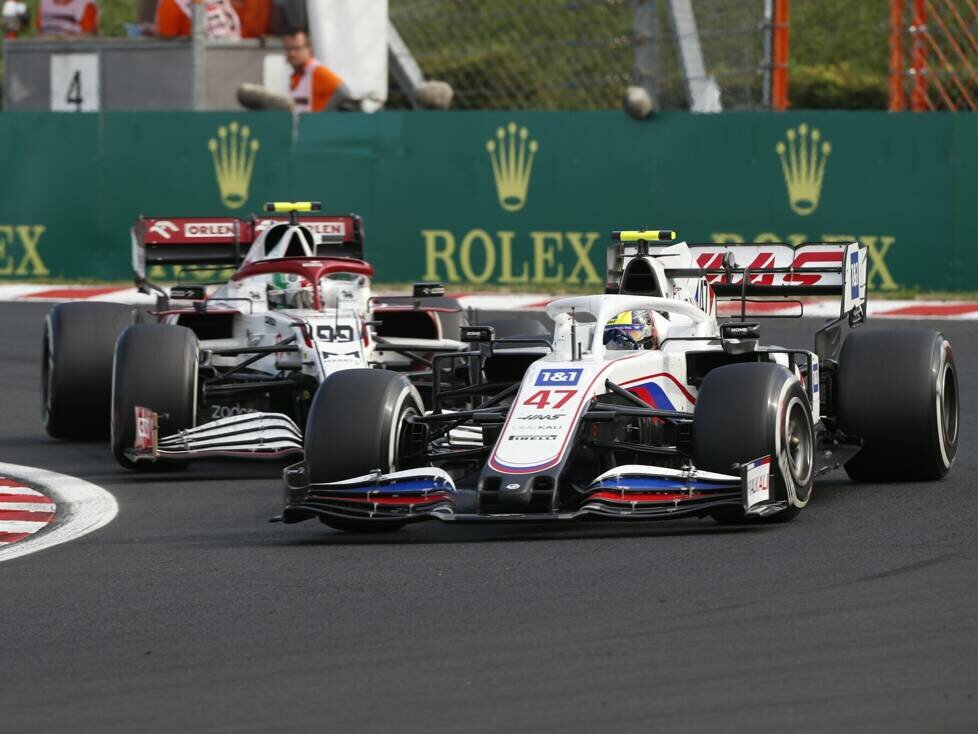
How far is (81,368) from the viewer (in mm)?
12359

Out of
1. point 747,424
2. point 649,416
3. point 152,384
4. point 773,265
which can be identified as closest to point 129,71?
point 152,384

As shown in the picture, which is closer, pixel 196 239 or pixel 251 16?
pixel 196 239

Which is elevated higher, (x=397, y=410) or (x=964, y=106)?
(x=964, y=106)

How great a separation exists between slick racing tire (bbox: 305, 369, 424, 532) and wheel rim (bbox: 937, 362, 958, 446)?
→ 2802mm

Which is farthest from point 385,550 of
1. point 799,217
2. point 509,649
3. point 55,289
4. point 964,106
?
point 964,106

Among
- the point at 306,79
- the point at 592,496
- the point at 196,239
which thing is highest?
the point at 306,79

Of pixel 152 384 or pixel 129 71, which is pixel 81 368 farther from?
pixel 129 71

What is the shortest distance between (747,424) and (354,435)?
167cm

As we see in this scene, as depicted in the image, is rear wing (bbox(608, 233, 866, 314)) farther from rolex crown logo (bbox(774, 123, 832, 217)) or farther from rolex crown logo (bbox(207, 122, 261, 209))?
rolex crown logo (bbox(207, 122, 261, 209))

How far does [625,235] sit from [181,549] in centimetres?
317

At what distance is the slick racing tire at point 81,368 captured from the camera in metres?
12.4

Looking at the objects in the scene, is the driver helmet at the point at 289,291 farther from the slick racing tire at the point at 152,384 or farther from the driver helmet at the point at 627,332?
the driver helmet at the point at 627,332

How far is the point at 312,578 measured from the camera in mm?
7824

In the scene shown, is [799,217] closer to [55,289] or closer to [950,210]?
[950,210]
